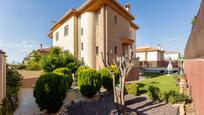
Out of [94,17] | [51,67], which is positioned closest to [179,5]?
[94,17]

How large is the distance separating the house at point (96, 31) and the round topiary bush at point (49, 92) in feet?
36.9

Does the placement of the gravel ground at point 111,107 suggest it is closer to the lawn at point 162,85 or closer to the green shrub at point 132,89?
the green shrub at point 132,89

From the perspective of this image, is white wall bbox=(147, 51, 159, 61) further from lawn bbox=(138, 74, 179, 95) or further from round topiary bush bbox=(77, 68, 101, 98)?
round topiary bush bbox=(77, 68, 101, 98)

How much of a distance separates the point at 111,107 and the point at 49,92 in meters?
3.85

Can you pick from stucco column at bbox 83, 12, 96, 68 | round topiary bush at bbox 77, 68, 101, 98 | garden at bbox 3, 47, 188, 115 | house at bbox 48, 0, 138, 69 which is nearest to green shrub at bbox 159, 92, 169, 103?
garden at bbox 3, 47, 188, 115

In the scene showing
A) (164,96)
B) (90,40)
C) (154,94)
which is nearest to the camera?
(164,96)

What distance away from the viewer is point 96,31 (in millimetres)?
22688

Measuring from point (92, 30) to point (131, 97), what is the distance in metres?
12.8

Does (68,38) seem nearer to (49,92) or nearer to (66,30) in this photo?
(66,30)

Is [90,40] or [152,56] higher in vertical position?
[90,40]

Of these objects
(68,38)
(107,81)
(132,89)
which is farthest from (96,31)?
(132,89)

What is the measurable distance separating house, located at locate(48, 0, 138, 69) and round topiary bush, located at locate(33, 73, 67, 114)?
11246mm

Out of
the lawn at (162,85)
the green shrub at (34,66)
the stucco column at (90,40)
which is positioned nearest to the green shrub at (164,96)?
the lawn at (162,85)

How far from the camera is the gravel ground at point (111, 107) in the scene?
9.28 meters
